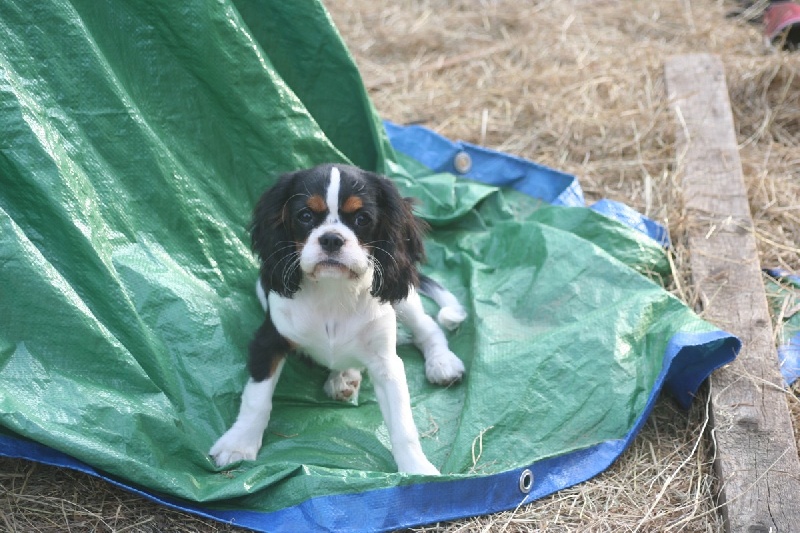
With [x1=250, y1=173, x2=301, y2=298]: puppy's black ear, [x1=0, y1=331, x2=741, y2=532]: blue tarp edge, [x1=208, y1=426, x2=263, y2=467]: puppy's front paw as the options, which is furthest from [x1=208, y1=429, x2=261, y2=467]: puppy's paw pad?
[x1=250, y1=173, x2=301, y2=298]: puppy's black ear

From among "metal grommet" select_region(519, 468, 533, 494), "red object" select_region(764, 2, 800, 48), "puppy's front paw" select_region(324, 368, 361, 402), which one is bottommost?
"red object" select_region(764, 2, 800, 48)

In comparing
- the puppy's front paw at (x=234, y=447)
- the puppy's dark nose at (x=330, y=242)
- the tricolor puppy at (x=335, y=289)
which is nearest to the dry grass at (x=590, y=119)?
the puppy's front paw at (x=234, y=447)

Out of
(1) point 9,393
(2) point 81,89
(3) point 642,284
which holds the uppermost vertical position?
(2) point 81,89

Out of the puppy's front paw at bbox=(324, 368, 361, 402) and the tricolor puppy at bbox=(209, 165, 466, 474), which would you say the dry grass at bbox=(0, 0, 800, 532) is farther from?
the puppy's front paw at bbox=(324, 368, 361, 402)

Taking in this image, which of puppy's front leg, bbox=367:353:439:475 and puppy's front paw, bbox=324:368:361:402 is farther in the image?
puppy's front paw, bbox=324:368:361:402

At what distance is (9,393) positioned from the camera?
10.3 feet

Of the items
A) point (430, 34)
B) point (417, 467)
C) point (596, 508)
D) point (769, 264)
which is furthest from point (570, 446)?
point (430, 34)

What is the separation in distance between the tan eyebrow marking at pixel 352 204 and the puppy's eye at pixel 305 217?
0.12 meters

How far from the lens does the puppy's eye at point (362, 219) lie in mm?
3342

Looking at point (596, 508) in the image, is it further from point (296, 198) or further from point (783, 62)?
point (783, 62)

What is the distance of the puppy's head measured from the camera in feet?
10.7

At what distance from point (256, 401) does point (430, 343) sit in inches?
35.7

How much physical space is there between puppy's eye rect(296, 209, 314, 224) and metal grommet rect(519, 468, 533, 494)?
112cm

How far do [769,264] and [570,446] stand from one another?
5.70 ft
